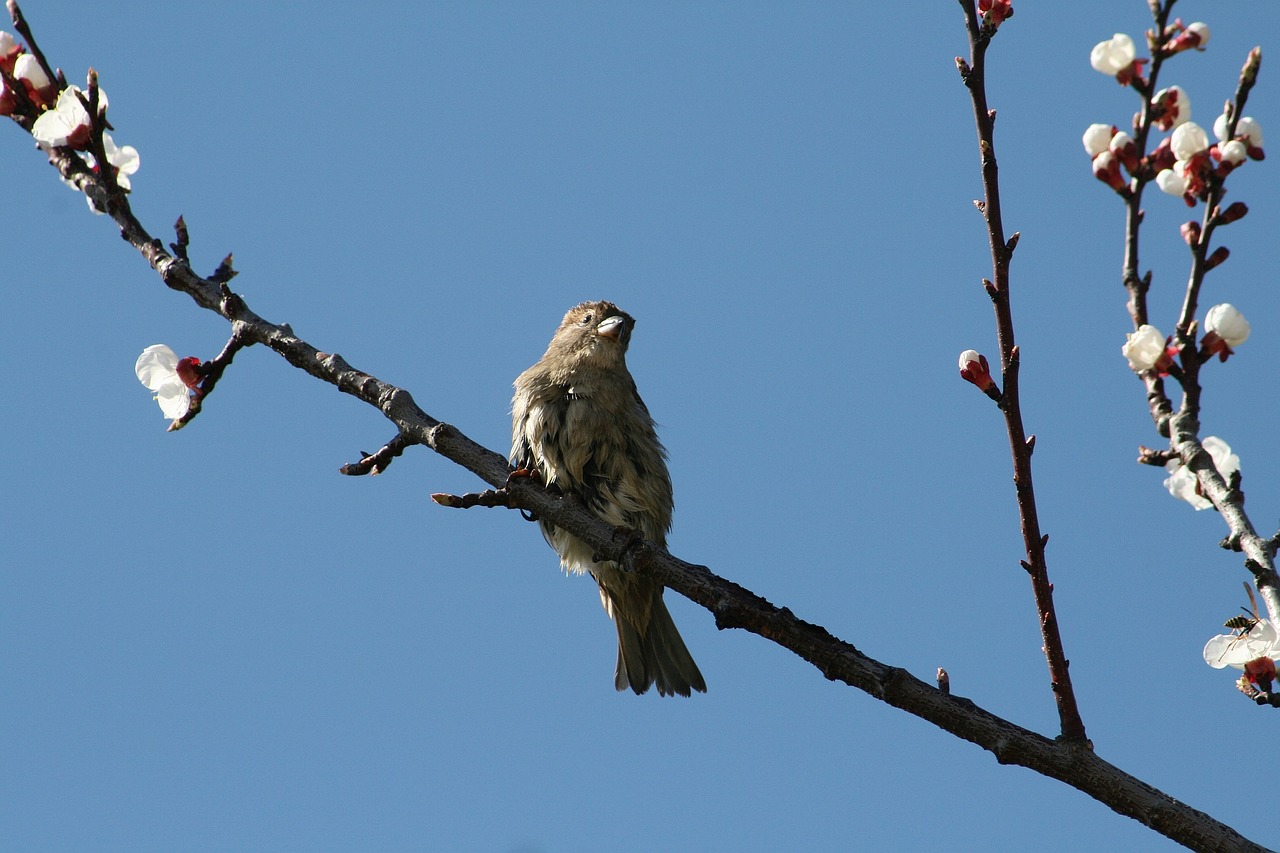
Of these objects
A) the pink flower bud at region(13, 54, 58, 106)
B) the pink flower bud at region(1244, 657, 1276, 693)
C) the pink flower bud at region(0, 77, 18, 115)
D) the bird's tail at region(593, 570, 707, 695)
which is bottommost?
the pink flower bud at region(1244, 657, 1276, 693)

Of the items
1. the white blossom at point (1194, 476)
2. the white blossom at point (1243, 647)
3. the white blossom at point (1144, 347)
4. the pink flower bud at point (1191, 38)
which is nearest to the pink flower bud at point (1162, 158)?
the pink flower bud at point (1191, 38)

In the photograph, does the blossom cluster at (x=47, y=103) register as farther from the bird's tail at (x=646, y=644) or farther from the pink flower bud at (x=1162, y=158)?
the bird's tail at (x=646, y=644)

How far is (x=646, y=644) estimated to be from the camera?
19.5 feet

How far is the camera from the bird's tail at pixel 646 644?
588cm

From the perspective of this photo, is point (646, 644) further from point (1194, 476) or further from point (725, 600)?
point (1194, 476)

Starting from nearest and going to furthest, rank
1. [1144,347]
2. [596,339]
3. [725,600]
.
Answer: [1144,347] < [725,600] < [596,339]

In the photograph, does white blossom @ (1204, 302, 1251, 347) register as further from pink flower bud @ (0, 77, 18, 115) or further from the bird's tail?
the bird's tail

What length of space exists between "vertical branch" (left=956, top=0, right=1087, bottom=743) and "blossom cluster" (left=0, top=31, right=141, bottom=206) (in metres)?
2.37

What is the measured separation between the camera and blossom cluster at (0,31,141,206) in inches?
132

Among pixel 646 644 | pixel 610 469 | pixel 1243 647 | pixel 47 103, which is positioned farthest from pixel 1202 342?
pixel 646 644

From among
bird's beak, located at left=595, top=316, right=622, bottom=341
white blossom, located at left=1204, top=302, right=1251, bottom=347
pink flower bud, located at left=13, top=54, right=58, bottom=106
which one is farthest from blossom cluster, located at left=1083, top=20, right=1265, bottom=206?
bird's beak, located at left=595, top=316, right=622, bottom=341

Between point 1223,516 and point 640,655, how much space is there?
3.96 m

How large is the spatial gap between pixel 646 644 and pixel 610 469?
1.00m

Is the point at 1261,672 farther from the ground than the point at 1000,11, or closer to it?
closer to it
